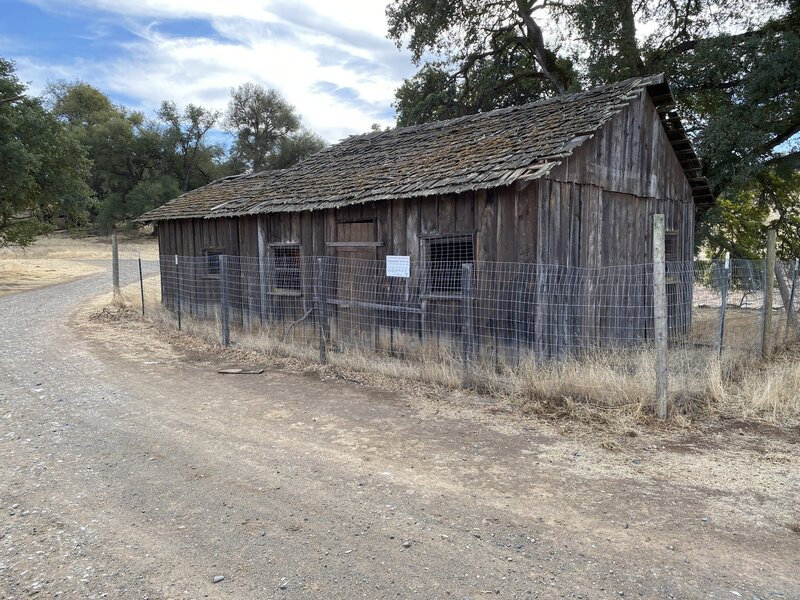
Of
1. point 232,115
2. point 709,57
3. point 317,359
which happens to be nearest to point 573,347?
point 317,359

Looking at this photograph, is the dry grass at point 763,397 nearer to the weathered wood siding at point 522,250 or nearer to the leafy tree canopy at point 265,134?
the weathered wood siding at point 522,250

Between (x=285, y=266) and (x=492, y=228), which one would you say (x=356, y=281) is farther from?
(x=492, y=228)

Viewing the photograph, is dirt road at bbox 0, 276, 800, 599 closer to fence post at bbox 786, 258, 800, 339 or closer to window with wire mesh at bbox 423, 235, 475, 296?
window with wire mesh at bbox 423, 235, 475, 296

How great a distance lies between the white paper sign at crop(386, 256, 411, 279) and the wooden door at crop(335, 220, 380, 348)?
672mm

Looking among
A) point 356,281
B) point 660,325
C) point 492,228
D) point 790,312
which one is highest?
point 492,228

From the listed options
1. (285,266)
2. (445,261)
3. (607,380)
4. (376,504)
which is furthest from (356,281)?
(376,504)

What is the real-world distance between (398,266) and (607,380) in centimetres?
398

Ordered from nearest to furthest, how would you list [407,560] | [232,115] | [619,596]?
[619,596] → [407,560] → [232,115]

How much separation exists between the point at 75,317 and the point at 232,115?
42702 mm

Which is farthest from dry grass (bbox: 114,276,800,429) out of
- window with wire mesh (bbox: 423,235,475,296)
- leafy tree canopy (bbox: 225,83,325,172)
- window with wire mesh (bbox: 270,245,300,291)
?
leafy tree canopy (bbox: 225,83,325,172)

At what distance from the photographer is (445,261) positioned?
28.2ft

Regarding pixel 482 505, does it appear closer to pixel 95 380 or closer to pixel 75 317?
pixel 95 380

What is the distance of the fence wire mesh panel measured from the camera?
7334 millimetres

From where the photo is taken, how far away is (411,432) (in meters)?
5.46
